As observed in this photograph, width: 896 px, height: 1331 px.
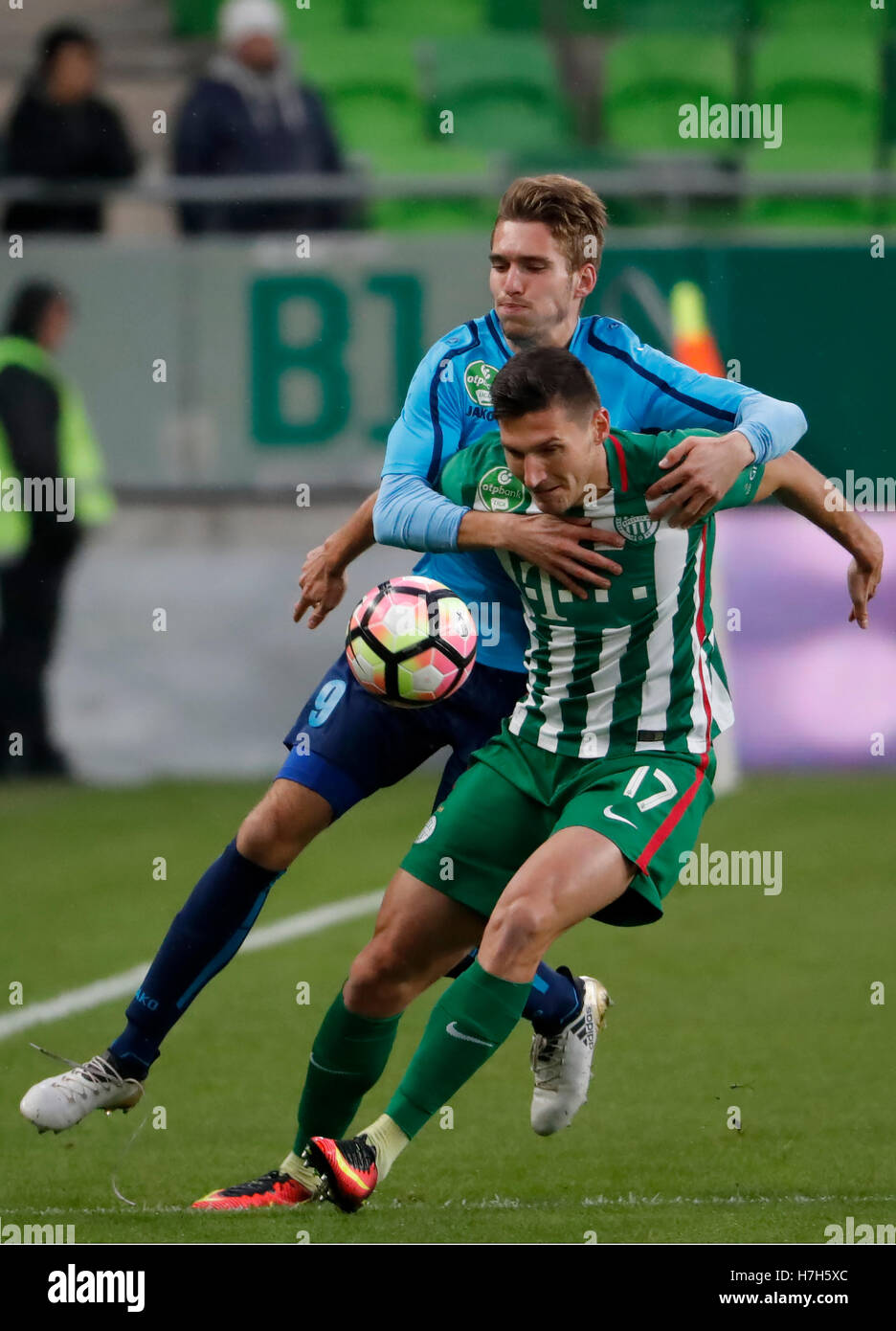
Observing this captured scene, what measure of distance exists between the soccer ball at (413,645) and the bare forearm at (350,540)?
26 cm

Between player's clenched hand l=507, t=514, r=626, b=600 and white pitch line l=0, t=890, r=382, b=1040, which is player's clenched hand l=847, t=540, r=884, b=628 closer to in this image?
player's clenched hand l=507, t=514, r=626, b=600

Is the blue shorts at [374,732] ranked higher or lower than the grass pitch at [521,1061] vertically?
higher

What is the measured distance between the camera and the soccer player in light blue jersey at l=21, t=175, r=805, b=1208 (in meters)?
4.50

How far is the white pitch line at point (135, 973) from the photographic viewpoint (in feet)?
21.8

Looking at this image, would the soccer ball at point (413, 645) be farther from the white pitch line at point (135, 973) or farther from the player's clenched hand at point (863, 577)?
the white pitch line at point (135, 973)

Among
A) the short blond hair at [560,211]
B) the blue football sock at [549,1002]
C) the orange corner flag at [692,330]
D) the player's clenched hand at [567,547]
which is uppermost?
the orange corner flag at [692,330]

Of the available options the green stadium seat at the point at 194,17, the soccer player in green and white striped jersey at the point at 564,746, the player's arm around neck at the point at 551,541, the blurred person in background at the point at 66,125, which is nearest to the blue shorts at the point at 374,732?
the soccer player in green and white striped jersey at the point at 564,746

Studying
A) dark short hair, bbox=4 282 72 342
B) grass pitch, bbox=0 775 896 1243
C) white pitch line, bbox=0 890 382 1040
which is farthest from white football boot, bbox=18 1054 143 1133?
dark short hair, bbox=4 282 72 342

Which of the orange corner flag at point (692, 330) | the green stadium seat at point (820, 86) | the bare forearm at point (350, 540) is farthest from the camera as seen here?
the green stadium seat at point (820, 86)

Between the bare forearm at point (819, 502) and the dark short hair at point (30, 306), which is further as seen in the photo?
the dark short hair at point (30, 306)

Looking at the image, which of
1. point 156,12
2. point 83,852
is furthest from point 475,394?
point 156,12

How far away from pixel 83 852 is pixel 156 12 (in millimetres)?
7892

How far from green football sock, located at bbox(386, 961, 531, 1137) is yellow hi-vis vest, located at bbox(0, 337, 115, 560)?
6.69m

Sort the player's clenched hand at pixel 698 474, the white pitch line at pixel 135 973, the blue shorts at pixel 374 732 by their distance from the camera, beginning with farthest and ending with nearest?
the white pitch line at pixel 135 973 → the blue shorts at pixel 374 732 → the player's clenched hand at pixel 698 474
